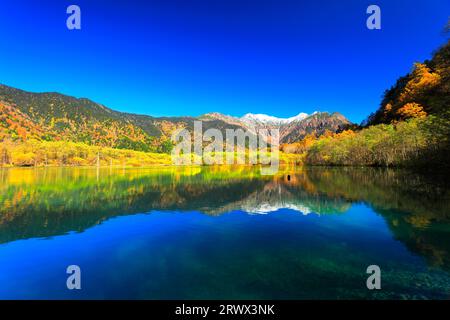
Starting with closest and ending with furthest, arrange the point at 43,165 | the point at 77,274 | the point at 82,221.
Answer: the point at 77,274 < the point at 82,221 < the point at 43,165

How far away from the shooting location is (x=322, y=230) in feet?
58.5

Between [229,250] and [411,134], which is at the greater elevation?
[411,134]

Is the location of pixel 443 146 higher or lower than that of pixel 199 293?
higher

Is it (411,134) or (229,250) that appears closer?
(229,250)

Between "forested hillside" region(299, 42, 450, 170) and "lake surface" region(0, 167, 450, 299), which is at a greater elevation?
"forested hillside" region(299, 42, 450, 170)

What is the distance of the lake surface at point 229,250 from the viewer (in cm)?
958

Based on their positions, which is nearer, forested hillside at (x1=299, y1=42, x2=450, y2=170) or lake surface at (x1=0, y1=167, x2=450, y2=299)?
lake surface at (x1=0, y1=167, x2=450, y2=299)

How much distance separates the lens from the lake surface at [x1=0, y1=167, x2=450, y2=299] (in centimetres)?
958

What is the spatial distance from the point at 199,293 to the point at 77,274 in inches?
204

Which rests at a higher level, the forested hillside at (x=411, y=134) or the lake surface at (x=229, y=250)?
the forested hillside at (x=411, y=134)

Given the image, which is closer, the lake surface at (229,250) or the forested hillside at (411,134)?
the lake surface at (229,250)

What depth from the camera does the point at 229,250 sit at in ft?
46.2
